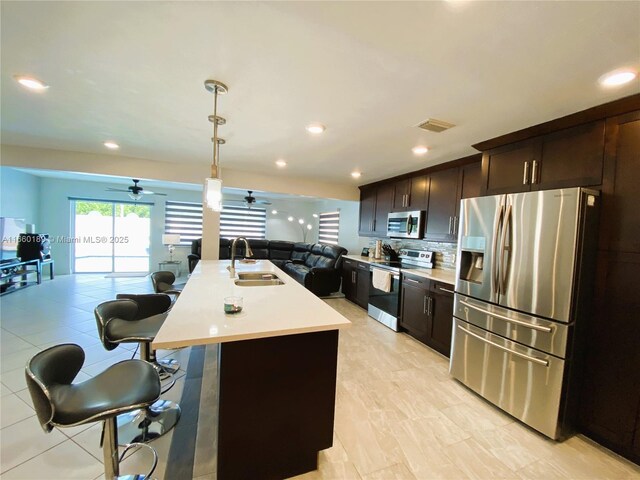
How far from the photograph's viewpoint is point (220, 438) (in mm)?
1307

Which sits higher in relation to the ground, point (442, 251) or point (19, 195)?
point (19, 195)

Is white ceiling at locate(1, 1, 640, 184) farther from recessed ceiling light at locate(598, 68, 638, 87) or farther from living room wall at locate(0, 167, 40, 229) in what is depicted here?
living room wall at locate(0, 167, 40, 229)

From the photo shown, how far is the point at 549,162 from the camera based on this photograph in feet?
6.64

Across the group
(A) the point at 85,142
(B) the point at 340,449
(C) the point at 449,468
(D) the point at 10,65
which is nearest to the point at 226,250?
(A) the point at 85,142

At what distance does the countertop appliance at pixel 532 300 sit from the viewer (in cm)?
172

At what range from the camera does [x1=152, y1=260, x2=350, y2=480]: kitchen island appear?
1307mm

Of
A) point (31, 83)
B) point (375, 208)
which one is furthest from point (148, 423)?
point (375, 208)

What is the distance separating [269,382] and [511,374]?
1874 millimetres

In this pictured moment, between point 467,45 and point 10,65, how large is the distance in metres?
2.61

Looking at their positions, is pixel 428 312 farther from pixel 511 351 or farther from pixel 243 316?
pixel 243 316

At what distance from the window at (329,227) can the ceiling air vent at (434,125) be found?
478 cm

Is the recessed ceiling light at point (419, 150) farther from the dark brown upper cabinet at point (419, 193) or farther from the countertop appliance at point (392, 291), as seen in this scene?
the countertop appliance at point (392, 291)

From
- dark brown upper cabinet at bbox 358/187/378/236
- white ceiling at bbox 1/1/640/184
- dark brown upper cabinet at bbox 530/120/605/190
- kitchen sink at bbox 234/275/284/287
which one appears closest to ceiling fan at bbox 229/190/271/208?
dark brown upper cabinet at bbox 358/187/378/236

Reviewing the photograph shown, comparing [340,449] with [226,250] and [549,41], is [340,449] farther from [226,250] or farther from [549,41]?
[226,250]
